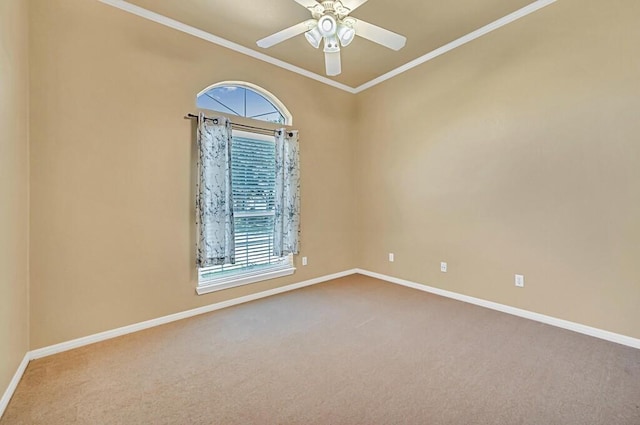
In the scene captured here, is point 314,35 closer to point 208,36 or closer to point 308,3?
point 308,3

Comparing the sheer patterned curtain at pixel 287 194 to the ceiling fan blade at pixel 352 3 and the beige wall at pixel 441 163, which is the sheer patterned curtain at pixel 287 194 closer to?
the beige wall at pixel 441 163

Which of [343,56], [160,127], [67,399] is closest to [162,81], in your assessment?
[160,127]

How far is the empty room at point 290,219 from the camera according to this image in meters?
1.83

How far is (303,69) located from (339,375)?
11.8 ft

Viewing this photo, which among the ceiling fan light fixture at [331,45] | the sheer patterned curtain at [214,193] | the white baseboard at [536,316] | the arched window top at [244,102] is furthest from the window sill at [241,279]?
the ceiling fan light fixture at [331,45]

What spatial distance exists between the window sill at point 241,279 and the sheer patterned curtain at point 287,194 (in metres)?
0.23

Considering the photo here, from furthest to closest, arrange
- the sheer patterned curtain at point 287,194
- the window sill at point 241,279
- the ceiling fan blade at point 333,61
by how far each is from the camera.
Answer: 1. the sheer patterned curtain at point 287,194
2. the window sill at point 241,279
3. the ceiling fan blade at point 333,61

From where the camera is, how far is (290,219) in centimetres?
377

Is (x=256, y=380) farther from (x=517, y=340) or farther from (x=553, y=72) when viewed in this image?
(x=553, y=72)

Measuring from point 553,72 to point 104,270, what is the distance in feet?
14.5

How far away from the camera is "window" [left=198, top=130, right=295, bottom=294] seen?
3.39m

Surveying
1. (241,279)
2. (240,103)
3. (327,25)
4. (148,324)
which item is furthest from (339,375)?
(240,103)

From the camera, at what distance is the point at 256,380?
76.4 inches

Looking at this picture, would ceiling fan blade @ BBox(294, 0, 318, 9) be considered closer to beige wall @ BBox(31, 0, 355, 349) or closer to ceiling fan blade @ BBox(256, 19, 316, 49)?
ceiling fan blade @ BBox(256, 19, 316, 49)
